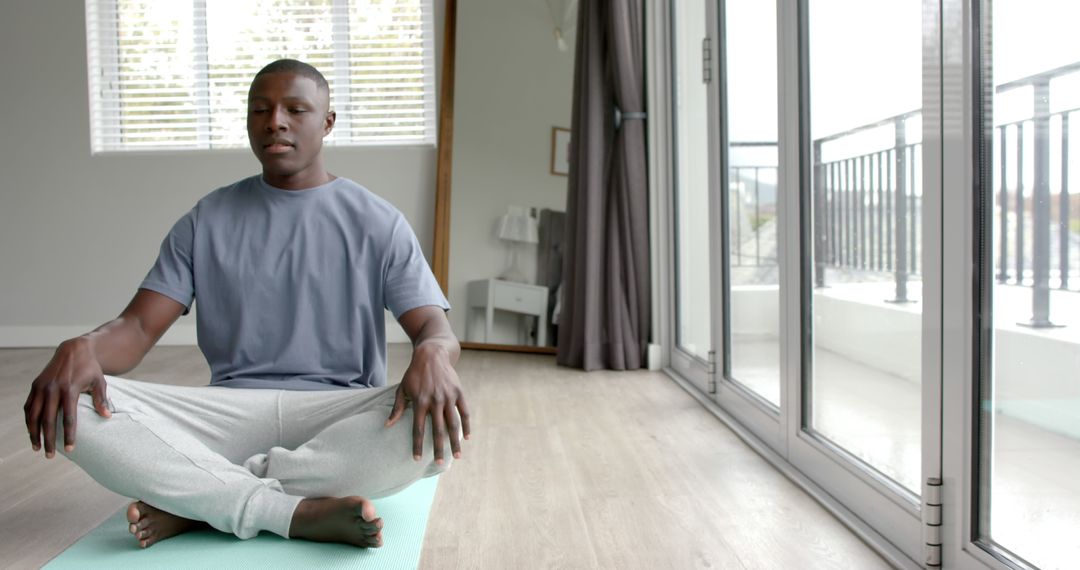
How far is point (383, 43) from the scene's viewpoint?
523 cm

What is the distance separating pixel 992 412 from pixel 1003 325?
0.14 metres

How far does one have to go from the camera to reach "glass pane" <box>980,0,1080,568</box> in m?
1.23

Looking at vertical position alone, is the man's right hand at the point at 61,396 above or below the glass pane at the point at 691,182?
below

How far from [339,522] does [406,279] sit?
0.50m

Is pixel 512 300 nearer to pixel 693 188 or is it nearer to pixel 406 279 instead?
pixel 693 188

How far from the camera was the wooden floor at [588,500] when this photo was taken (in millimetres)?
1716

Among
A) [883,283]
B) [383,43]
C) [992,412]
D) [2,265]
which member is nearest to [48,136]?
[2,265]

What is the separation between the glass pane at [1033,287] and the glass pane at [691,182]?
187cm

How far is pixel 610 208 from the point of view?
13.3 ft

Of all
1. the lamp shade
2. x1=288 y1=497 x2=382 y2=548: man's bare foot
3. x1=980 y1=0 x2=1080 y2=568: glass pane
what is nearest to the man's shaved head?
x1=288 y1=497 x2=382 y2=548: man's bare foot

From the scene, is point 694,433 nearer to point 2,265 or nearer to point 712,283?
point 712,283

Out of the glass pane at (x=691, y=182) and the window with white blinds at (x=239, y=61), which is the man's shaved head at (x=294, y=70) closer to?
the glass pane at (x=691, y=182)

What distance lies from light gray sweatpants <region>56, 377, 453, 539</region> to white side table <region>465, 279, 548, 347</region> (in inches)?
118

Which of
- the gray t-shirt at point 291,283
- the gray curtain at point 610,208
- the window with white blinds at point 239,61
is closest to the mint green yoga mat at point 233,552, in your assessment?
the gray t-shirt at point 291,283
